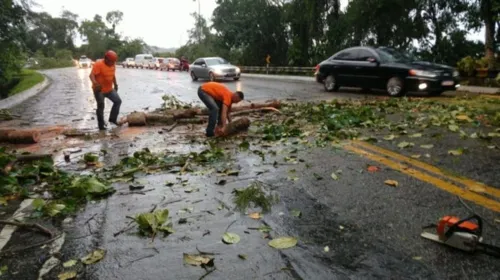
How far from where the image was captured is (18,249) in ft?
11.1

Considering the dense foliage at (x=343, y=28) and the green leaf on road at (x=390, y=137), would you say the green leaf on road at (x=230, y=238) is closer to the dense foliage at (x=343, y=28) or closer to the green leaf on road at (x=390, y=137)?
the green leaf on road at (x=390, y=137)

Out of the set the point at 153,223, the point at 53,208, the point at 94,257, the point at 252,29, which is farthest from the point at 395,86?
the point at 252,29

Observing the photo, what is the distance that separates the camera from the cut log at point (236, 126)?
26.0ft

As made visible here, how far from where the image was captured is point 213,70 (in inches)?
999

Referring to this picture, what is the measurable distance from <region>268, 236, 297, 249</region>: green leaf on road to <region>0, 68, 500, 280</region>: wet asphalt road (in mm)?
64

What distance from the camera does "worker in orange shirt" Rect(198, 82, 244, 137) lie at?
7699 millimetres

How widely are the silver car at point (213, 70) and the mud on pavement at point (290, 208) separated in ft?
61.6

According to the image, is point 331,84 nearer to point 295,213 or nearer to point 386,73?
point 386,73

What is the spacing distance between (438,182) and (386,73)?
955 centimetres

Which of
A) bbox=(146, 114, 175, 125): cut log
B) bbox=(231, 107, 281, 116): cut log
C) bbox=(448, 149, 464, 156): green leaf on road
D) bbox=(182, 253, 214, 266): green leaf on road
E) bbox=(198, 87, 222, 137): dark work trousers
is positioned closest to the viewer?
bbox=(182, 253, 214, 266): green leaf on road

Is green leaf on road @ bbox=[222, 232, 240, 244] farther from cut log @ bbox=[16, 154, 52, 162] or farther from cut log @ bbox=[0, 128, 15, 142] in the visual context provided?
cut log @ bbox=[0, 128, 15, 142]

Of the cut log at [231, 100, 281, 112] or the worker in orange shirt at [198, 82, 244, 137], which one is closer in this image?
the worker in orange shirt at [198, 82, 244, 137]

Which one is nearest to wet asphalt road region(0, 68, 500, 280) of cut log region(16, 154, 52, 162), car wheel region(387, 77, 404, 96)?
cut log region(16, 154, 52, 162)

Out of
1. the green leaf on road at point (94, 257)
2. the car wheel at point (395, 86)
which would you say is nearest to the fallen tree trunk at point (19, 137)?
the green leaf on road at point (94, 257)
